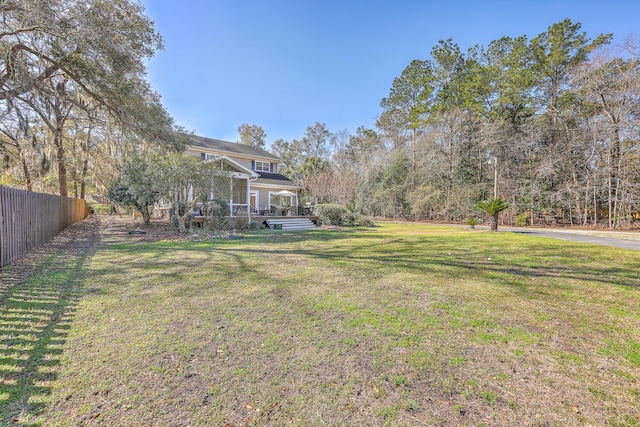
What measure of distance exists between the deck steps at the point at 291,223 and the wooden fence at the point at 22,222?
9355mm

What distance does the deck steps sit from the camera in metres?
16.2

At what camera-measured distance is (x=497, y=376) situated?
2344mm

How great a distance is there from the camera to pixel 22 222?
6.70 meters

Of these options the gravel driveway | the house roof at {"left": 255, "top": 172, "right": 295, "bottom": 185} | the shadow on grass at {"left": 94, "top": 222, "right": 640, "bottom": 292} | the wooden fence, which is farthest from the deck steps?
the gravel driveway

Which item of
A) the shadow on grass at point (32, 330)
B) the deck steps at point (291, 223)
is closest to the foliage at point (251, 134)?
the deck steps at point (291, 223)

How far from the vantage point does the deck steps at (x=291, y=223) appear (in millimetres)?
16178

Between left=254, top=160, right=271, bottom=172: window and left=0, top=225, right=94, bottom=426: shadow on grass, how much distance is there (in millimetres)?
18794

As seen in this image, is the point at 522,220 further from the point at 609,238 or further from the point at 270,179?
the point at 270,179

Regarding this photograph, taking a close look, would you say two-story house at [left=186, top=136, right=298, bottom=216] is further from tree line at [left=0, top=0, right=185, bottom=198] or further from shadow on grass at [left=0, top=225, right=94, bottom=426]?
shadow on grass at [left=0, top=225, right=94, bottom=426]

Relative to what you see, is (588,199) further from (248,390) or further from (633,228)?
(248,390)

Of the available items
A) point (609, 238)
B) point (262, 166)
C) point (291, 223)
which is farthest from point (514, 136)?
point (262, 166)

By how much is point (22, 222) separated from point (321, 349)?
8.44 metres

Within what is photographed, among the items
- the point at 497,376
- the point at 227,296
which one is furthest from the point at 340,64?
the point at 497,376

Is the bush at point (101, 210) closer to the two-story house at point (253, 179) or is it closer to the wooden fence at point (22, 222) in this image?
the two-story house at point (253, 179)
